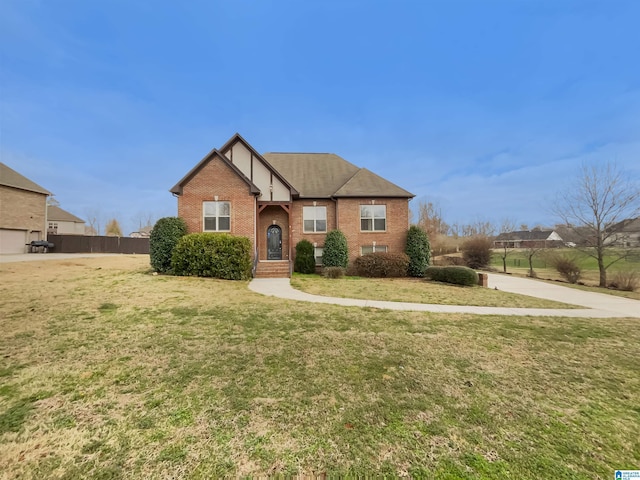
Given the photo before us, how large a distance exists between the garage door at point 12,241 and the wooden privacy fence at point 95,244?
3072 mm

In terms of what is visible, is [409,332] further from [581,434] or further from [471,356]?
[581,434]

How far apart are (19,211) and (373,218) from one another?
110 feet

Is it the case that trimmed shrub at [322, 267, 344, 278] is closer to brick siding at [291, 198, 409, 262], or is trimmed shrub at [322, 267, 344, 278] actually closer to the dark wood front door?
brick siding at [291, 198, 409, 262]

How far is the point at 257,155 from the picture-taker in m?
17.1

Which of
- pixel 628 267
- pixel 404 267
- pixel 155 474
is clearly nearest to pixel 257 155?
pixel 404 267

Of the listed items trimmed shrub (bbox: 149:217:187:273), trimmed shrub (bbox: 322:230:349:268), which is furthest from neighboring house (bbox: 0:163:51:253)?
trimmed shrub (bbox: 322:230:349:268)

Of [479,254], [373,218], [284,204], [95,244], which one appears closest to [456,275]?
[373,218]

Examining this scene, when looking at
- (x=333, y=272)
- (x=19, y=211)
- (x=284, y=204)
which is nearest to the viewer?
(x=333, y=272)

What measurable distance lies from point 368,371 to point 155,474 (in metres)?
2.81

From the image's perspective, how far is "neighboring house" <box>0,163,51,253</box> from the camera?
83.0 ft

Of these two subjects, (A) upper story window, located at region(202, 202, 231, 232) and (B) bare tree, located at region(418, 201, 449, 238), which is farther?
(B) bare tree, located at region(418, 201, 449, 238)

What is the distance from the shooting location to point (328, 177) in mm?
20500

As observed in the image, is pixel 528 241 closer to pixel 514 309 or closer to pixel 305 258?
pixel 305 258

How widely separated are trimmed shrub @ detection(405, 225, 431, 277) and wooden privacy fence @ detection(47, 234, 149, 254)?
3166 cm
